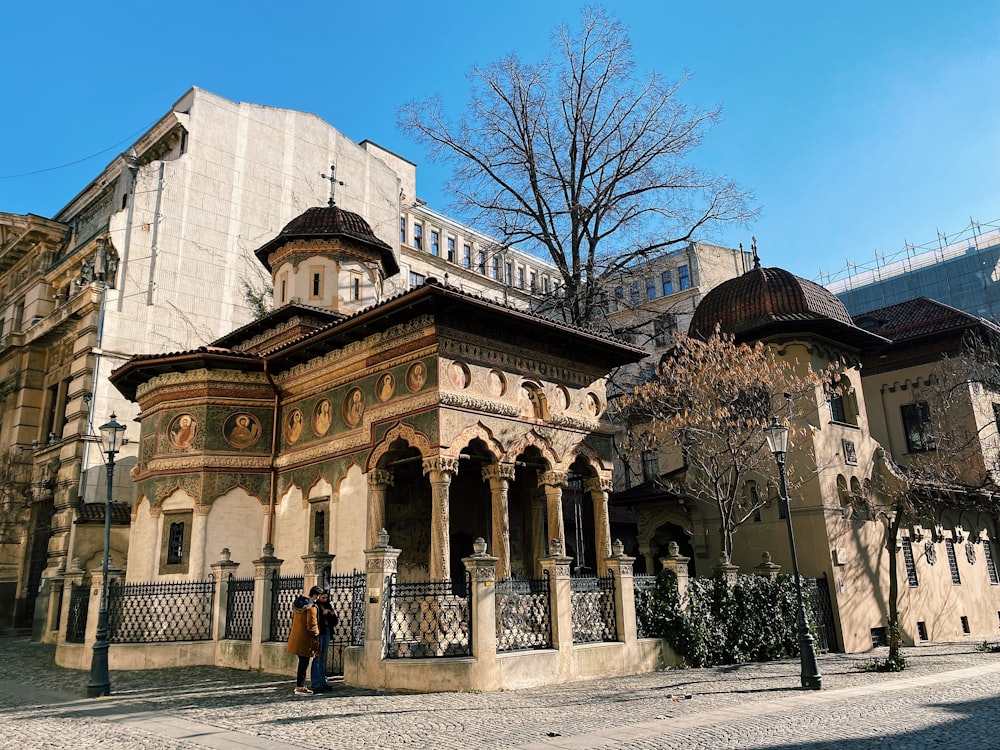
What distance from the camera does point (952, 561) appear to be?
886 inches

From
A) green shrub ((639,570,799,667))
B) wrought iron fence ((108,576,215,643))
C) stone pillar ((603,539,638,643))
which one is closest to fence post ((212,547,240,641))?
wrought iron fence ((108,576,215,643))

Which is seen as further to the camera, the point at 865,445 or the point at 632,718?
the point at 865,445

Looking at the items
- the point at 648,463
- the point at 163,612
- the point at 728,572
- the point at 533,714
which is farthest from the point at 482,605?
the point at 648,463

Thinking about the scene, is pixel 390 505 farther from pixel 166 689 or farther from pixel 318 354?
pixel 166 689

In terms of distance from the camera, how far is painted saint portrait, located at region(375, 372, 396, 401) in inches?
576

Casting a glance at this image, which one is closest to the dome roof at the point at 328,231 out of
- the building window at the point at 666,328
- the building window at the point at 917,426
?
the building window at the point at 666,328

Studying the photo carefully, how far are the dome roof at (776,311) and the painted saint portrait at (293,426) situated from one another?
10.6 metres

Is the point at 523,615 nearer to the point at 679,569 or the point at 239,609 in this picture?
the point at 679,569

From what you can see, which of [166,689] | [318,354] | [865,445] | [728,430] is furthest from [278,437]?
[865,445]

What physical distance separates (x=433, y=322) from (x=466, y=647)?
5.64 metres

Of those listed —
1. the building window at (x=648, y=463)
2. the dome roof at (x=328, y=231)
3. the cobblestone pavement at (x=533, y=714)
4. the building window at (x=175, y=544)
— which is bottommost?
the cobblestone pavement at (x=533, y=714)

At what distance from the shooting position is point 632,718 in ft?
28.6

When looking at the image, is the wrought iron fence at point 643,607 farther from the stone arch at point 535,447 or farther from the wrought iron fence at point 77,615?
the wrought iron fence at point 77,615

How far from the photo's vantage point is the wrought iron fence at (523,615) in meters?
11.5
